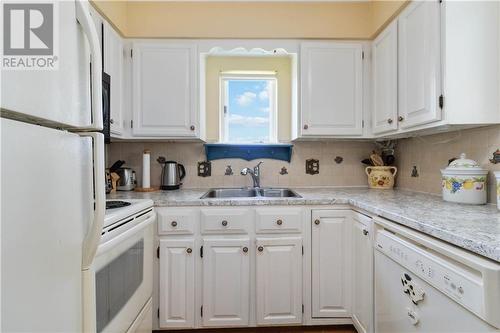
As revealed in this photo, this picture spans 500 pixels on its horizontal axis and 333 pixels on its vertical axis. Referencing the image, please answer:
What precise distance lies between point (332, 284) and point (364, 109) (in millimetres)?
1331

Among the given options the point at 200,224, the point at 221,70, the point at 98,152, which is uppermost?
the point at 221,70

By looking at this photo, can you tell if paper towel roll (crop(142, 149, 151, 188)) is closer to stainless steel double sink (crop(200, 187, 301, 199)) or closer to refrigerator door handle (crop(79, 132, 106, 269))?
stainless steel double sink (crop(200, 187, 301, 199))

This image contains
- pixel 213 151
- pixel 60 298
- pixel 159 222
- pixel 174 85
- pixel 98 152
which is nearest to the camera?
pixel 60 298

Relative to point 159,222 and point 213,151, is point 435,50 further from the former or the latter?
point 159,222

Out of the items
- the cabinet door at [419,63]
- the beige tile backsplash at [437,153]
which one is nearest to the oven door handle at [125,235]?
the cabinet door at [419,63]

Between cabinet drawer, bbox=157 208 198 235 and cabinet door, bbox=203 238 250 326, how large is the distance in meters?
0.15

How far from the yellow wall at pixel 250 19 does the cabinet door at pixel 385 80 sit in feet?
0.64

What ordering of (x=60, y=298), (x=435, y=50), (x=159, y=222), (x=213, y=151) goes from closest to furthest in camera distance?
(x=60, y=298) → (x=435, y=50) → (x=159, y=222) → (x=213, y=151)

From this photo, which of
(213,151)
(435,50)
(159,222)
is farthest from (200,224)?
(435,50)

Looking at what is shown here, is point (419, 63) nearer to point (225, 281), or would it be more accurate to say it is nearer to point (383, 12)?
point (383, 12)

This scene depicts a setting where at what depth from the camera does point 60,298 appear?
2.07 ft

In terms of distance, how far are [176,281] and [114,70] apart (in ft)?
4.98

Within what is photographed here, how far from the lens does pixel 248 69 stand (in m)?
2.42

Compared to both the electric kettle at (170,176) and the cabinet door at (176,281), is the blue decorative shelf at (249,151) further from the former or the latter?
the cabinet door at (176,281)
